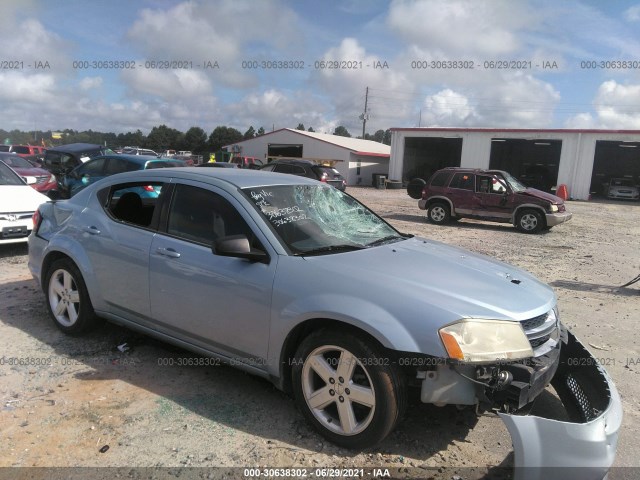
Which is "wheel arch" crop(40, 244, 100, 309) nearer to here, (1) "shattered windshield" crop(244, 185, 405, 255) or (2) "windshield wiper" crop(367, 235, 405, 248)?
(1) "shattered windshield" crop(244, 185, 405, 255)

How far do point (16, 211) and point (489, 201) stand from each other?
462 inches

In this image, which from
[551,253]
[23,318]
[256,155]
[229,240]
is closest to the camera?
[229,240]

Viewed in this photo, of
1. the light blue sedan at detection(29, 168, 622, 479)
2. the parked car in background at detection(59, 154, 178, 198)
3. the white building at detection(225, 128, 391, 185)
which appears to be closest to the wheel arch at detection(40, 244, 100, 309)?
the light blue sedan at detection(29, 168, 622, 479)

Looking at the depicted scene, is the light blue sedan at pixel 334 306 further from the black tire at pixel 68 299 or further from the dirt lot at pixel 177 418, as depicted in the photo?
the dirt lot at pixel 177 418

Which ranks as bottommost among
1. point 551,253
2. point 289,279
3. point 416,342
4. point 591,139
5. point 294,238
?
point 551,253

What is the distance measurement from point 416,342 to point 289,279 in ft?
2.92

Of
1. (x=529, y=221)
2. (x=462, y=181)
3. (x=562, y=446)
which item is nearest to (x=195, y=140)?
(x=462, y=181)

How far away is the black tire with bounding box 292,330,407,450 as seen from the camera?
273cm

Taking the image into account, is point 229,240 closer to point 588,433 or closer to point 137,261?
point 137,261

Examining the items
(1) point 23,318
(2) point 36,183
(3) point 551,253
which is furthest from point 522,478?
(2) point 36,183

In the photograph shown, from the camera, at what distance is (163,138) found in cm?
9612

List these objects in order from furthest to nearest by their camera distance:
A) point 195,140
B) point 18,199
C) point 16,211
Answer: point 195,140
point 18,199
point 16,211

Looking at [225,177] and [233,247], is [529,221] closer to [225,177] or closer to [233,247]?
[225,177]

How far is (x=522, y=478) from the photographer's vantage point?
242 centimetres
